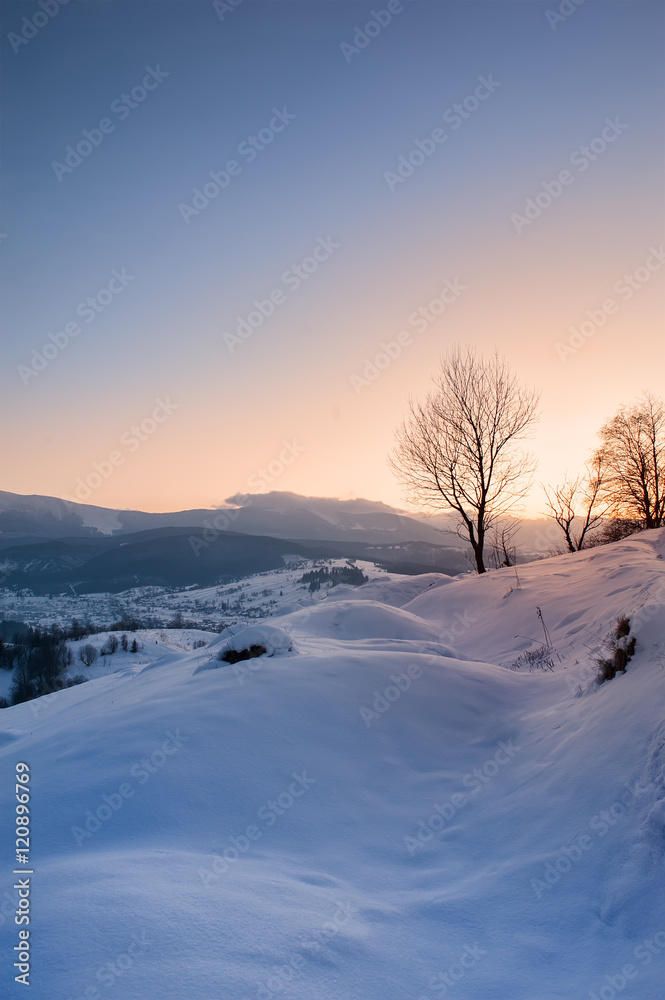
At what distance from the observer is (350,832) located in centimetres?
324

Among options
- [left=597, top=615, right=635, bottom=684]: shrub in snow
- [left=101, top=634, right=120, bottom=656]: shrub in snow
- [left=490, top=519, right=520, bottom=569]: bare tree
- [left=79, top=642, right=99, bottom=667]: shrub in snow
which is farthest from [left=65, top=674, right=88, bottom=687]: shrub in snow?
[left=597, top=615, right=635, bottom=684]: shrub in snow

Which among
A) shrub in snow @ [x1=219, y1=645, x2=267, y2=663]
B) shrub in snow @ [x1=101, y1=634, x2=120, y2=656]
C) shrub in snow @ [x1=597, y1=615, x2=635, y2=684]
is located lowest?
shrub in snow @ [x1=101, y1=634, x2=120, y2=656]

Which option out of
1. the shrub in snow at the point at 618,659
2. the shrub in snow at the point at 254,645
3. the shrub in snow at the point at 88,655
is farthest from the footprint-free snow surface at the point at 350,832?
the shrub in snow at the point at 88,655

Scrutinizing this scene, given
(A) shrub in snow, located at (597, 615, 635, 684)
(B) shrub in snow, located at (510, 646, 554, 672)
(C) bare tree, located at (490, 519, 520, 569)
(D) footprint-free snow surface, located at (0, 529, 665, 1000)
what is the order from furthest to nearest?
1. (C) bare tree, located at (490, 519, 520, 569)
2. (B) shrub in snow, located at (510, 646, 554, 672)
3. (A) shrub in snow, located at (597, 615, 635, 684)
4. (D) footprint-free snow surface, located at (0, 529, 665, 1000)

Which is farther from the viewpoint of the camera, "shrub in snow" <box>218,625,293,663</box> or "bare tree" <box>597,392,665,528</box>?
"bare tree" <box>597,392,665,528</box>

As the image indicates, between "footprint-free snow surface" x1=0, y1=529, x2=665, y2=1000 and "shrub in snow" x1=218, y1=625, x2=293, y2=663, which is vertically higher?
"shrub in snow" x1=218, y1=625, x2=293, y2=663

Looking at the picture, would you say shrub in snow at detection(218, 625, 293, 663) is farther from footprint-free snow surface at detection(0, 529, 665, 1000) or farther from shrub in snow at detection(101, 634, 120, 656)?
shrub in snow at detection(101, 634, 120, 656)

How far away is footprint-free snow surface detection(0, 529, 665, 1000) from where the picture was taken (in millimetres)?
1880

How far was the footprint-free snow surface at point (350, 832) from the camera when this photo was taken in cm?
188

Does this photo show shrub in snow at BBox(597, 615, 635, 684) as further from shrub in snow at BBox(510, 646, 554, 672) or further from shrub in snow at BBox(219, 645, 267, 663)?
shrub in snow at BBox(219, 645, 267, 663)

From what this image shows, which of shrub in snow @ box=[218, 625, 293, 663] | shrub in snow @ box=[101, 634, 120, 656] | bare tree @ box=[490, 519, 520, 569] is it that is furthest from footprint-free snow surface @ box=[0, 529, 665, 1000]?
shrub in snow @ box=[101, 634, 120, 656]

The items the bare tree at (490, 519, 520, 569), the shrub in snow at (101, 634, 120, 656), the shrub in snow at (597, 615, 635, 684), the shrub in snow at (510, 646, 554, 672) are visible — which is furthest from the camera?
the shrub in snow at (101, 634, 120, 656)

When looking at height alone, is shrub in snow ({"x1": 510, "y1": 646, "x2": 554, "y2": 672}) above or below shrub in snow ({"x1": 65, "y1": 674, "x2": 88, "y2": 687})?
above

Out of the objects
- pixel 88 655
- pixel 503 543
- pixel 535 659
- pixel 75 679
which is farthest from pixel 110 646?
pixel 535 659
